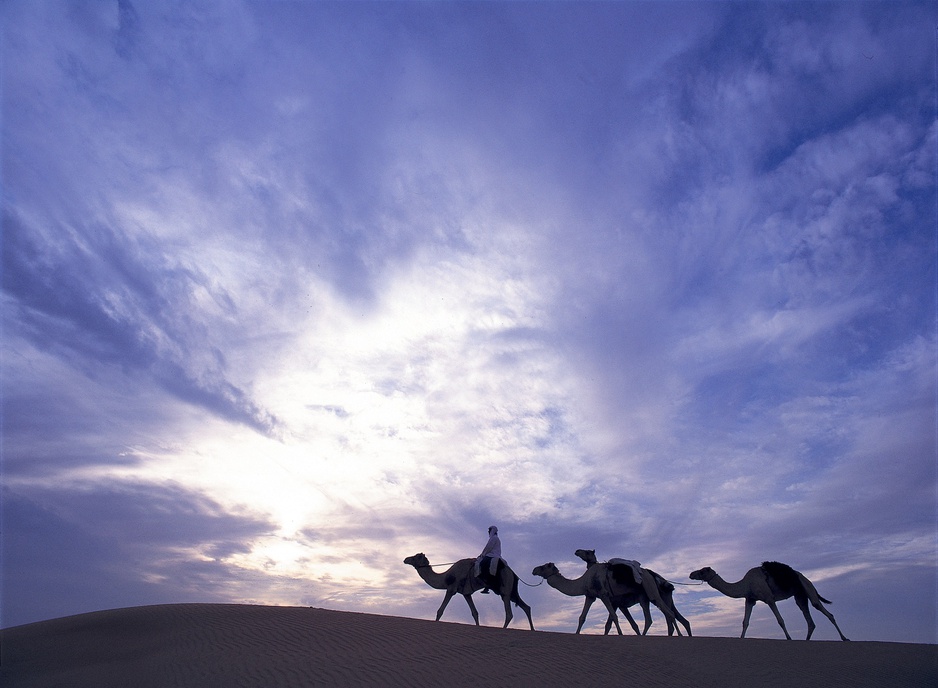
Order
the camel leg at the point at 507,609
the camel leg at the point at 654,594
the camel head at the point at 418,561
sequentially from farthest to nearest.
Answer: the camel head at the point at 418,561
the camel leg at the point at 654,594
the camel leg at the point at 507,609

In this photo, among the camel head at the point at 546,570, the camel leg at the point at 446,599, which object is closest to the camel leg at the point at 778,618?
the camel head at the point at 546,570

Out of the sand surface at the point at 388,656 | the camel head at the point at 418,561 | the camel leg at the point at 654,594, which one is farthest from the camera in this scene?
the camel head at the point at 418,561

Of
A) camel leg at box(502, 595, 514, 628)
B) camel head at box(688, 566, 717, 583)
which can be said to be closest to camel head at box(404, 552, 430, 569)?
camel leg at box(502, 595, 514, 628)

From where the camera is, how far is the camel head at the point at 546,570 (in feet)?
73.8

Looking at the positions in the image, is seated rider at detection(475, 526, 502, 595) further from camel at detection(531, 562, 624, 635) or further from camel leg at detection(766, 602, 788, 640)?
camel leg at detection(766, 602, 788, 640)

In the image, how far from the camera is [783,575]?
20484mm

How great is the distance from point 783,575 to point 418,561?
13173 millimetres

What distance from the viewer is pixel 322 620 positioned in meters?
18.4

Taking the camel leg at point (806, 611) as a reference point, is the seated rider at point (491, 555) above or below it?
above

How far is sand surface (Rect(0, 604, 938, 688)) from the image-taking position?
40.3ft

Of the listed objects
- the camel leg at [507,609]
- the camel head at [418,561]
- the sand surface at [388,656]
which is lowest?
the sand surface at [388,656]

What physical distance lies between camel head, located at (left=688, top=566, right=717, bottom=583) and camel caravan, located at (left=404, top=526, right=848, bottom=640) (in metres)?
1.33

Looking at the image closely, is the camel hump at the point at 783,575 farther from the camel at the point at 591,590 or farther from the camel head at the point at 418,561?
the camel head at the point at 418,561

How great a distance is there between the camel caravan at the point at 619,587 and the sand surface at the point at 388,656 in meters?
1.53
